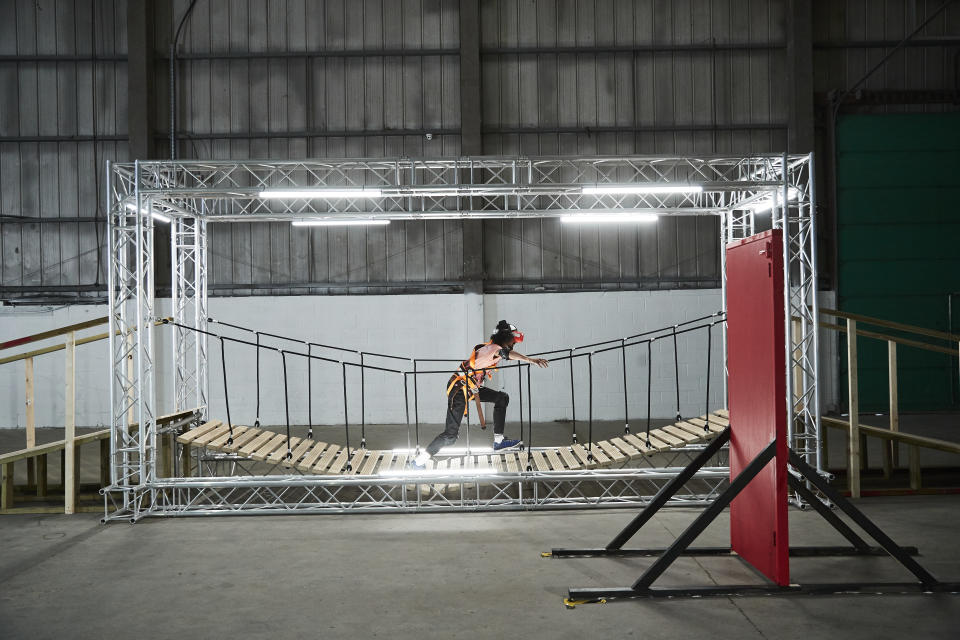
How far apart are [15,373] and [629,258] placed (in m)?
13.1

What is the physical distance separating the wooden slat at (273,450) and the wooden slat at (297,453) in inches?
2.7

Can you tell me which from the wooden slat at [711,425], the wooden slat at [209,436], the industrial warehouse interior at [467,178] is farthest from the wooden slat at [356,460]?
the industrial warehouse interior at [467,178]

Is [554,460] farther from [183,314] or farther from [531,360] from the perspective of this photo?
[183,314]

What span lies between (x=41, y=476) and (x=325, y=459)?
338 cm

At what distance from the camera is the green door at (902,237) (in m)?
15.5

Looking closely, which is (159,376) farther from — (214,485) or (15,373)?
(214,485)

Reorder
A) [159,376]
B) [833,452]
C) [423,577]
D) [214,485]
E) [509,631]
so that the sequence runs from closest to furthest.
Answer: [509,631]
[423,577]
[214,485]
[833,452]
[159,376]

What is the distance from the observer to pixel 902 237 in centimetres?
1560

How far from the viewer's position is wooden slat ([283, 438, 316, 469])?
8453mm

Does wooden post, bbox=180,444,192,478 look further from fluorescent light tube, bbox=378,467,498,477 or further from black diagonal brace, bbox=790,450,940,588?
black diagonal brace, bbox=790,450,940,588

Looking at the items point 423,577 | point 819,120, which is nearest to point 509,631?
point 423,577

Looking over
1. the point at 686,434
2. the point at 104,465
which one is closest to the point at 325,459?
the point at 104,465

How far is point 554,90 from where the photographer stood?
618 inches

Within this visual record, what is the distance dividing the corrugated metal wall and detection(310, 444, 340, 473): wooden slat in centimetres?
650
